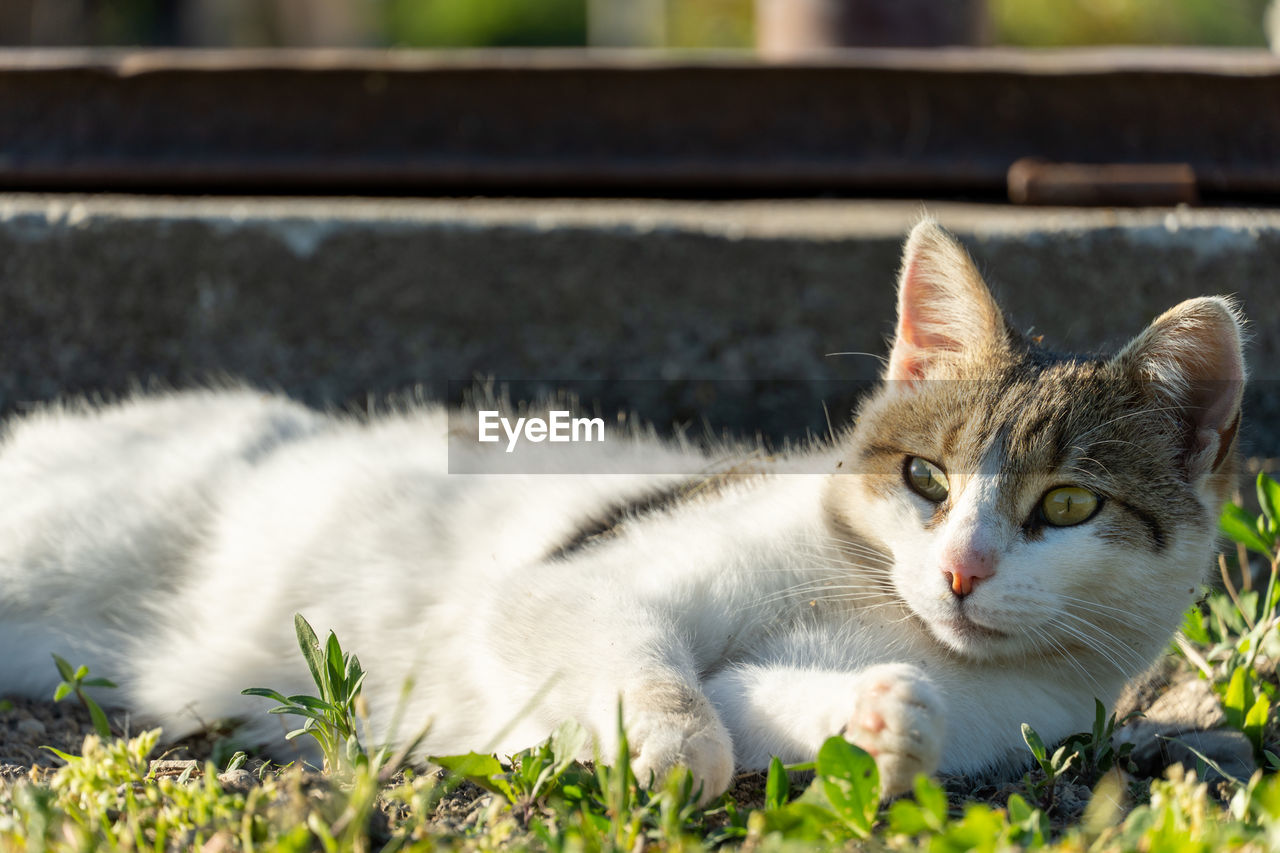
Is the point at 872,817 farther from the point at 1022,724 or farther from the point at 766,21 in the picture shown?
the point at 766,21

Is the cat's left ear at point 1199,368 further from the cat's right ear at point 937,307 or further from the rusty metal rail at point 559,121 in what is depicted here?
the rusty metal rail at point 559,121

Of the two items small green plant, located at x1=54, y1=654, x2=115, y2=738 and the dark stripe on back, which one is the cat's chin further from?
small green plant, located at x1=54, y1=654, x2=115, y2=738

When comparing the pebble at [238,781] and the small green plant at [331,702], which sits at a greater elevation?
the small green plant at [331,702]

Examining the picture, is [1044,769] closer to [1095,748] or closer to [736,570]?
[1095,748]

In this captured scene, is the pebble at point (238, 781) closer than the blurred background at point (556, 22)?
Yes

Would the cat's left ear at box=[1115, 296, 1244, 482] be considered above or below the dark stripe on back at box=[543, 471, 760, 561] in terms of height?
above

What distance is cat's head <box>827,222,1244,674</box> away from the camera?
1.79 m

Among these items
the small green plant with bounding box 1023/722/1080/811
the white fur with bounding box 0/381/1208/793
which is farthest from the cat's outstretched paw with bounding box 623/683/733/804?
the small green plant with bounding box 1023/722/1080/811

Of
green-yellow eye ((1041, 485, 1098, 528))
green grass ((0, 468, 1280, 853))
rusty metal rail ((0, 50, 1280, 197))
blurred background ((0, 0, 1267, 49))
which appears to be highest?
blurred background ((0, 0, 1267, 49))

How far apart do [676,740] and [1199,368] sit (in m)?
1.08

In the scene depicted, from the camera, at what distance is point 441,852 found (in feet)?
4.34

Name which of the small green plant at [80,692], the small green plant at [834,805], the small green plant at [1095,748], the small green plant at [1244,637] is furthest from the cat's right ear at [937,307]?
the small green plant at [80,692]

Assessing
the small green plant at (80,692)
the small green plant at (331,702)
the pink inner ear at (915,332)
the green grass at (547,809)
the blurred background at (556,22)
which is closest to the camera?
the green grass at (547,809)

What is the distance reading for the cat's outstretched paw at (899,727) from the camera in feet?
4.85
